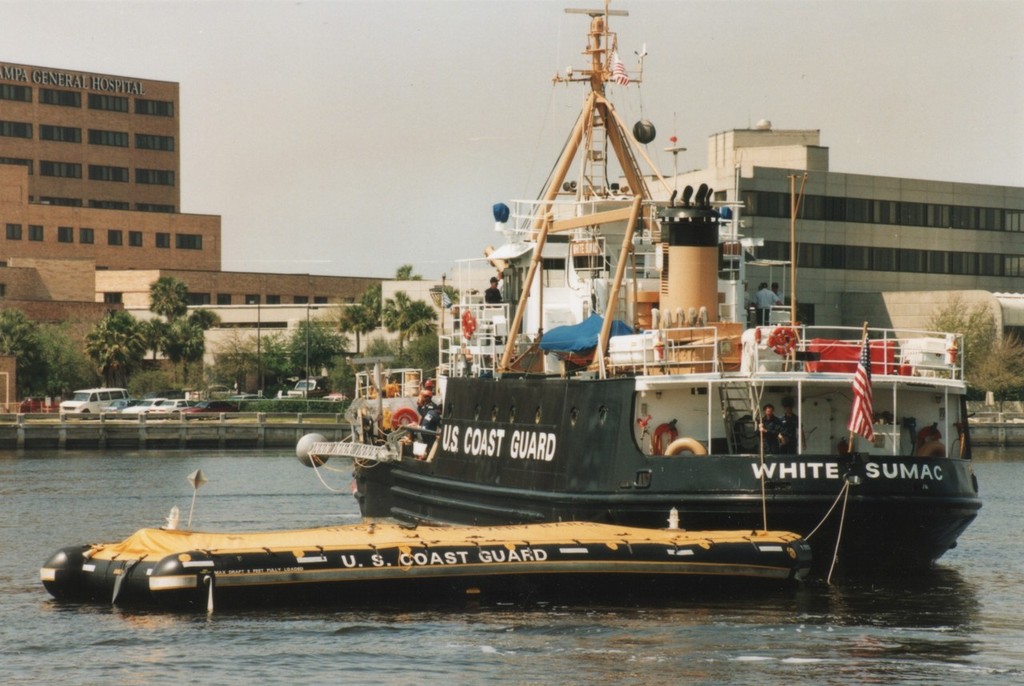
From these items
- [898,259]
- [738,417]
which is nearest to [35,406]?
[898,259]

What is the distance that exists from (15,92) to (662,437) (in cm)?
13145

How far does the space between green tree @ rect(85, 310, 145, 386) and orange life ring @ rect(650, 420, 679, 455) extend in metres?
77.5

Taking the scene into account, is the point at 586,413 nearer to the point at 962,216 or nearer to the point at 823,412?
the point at 823,412

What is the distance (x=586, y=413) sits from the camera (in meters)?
24.8

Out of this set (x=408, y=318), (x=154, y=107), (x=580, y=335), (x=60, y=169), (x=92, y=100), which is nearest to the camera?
(x=580, y=335)

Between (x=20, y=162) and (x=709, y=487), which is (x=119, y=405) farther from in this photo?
(x=709, y=487)

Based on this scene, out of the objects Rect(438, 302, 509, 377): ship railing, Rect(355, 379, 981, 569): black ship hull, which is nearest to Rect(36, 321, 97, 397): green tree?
Rect(438, 302, 509, 377): ship railing

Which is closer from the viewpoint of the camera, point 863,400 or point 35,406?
point 863,400

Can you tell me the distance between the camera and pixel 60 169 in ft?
478

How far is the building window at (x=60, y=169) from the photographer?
14475 centimetres

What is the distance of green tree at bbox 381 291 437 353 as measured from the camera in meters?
101

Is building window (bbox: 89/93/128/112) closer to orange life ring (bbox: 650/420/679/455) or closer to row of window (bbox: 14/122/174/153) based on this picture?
row of window (bbox: 14/122/174/153)

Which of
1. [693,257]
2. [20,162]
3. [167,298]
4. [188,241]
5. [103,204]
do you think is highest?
[20,162]

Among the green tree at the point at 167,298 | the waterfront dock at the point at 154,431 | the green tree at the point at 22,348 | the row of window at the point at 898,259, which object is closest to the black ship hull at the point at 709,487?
the waterfront dock at the point at 154,431
